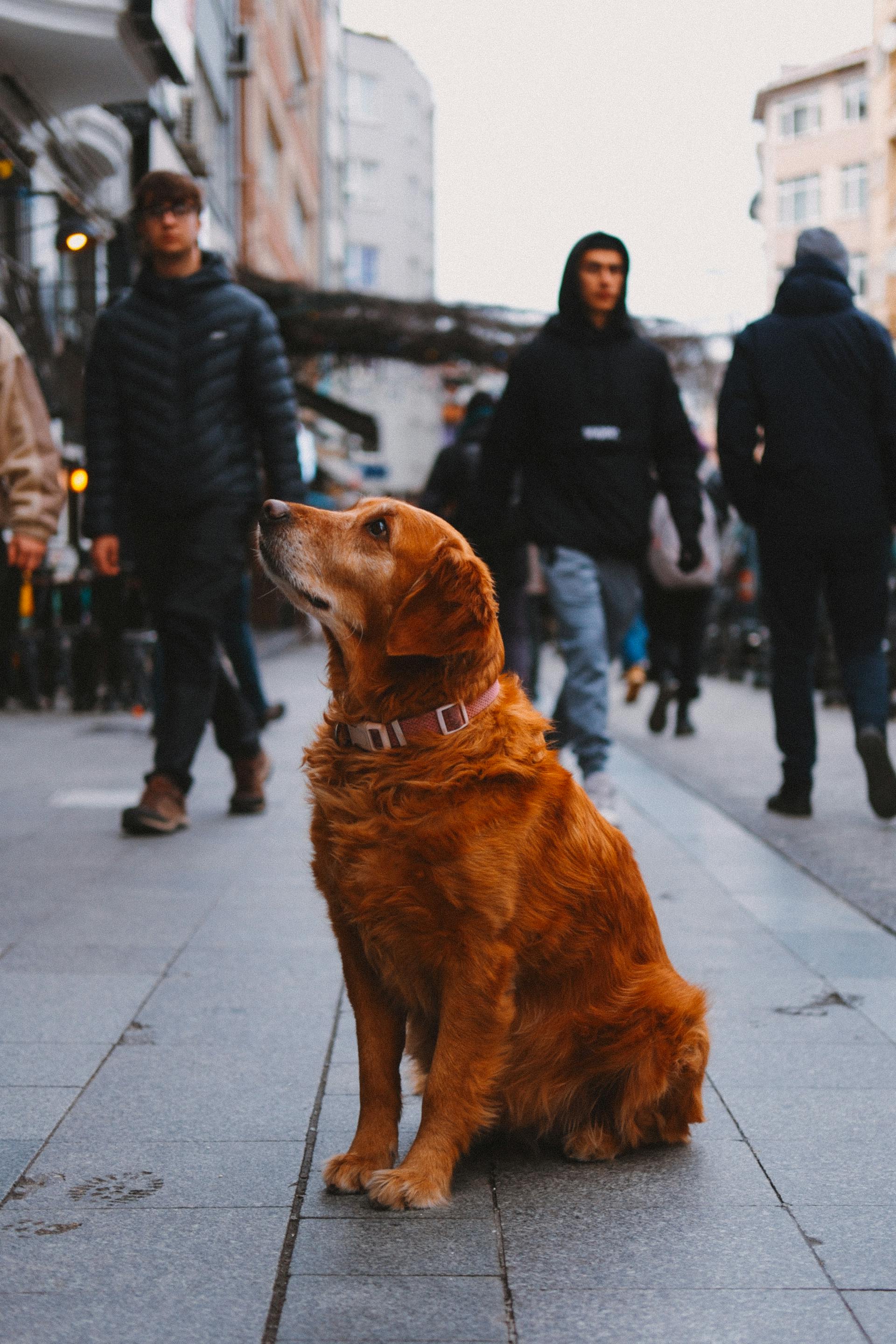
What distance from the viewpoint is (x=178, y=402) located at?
6.25 metres

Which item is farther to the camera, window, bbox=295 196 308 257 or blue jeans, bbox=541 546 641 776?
window, bbox=295 196 308 257

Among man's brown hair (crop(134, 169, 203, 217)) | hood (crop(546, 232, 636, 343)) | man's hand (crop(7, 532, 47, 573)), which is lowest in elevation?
man's hand (crop(7, 532, 47, 573))

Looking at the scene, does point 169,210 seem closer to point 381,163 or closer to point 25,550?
point 25,550

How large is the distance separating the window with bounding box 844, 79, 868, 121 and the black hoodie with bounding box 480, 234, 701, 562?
55.4m

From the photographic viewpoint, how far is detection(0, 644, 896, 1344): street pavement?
2117 mm

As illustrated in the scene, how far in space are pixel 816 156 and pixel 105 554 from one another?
57811 millimetres

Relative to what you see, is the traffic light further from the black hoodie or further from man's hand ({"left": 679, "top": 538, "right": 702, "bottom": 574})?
man's hand ({"left": 679, "top": 538, "right": 702, "bottom": 574})

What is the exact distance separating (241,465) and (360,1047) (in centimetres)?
399

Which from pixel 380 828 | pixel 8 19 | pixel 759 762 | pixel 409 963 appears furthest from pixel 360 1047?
pixel 8 19

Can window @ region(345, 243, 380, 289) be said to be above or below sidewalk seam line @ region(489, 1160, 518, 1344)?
above

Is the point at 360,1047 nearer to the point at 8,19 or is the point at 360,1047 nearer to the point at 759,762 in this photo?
the point at 759,762

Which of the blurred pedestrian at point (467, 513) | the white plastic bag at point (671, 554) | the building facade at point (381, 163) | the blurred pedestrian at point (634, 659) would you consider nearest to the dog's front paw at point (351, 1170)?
the blurred pedestrian at point (467, 513)

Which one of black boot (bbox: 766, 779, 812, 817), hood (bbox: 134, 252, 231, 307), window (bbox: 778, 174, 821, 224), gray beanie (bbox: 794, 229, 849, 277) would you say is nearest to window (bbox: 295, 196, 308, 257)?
window (bbox: 778, 174, 821, 224)

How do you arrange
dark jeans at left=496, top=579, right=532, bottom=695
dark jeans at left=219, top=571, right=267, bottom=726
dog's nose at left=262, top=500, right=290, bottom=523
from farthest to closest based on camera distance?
dark jeans at left=496, top=579, right=532, bottom=695, dark jeans at left=219, top=571, right=267, bottom=726, dog's nose at left=262, top=500, right=290, bottom=523
